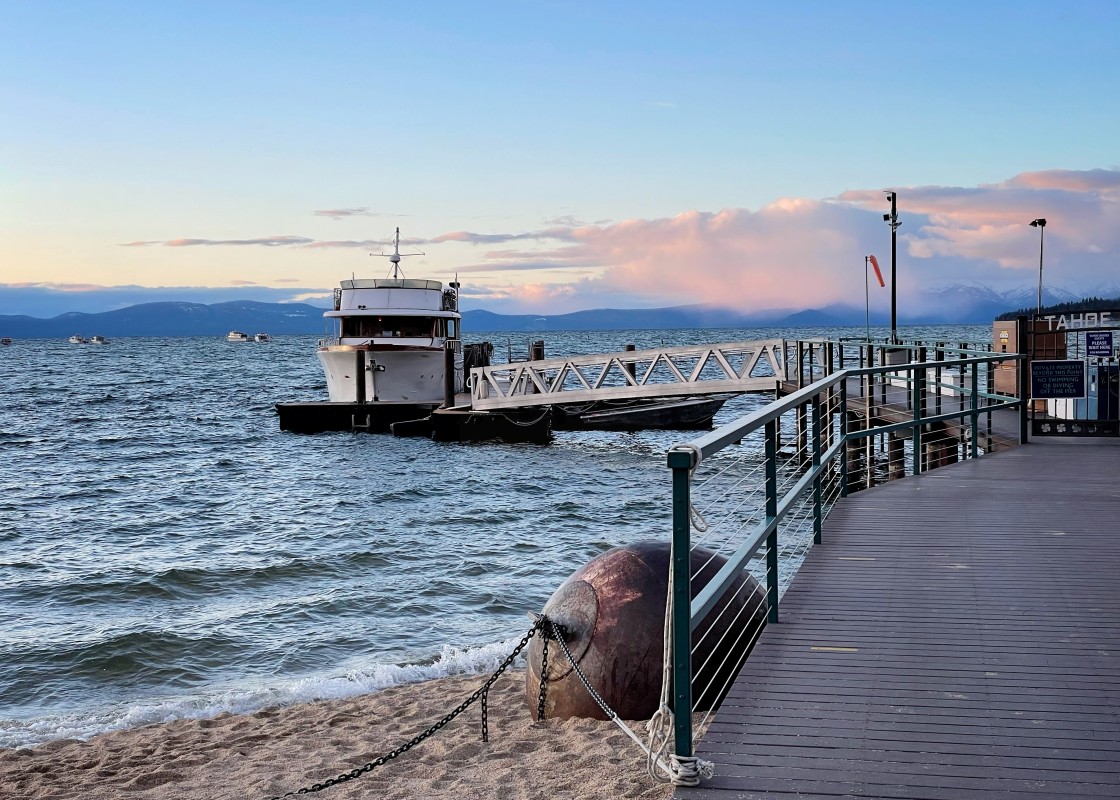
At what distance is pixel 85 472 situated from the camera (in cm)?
2736

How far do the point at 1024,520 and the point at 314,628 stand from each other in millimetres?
7206

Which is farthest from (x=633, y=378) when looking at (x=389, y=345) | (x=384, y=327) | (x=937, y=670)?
(x=937, y=670)

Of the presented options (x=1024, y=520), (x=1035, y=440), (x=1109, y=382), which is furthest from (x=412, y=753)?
(x=1109, y=382)

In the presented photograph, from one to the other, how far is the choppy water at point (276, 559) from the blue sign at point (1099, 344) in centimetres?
682

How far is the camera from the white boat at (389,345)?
113 ft

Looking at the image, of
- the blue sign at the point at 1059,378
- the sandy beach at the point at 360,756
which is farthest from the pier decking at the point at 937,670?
the blue sign at the point at 1059,378

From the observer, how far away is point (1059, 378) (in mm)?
13242

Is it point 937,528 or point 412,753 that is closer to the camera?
point 412,753

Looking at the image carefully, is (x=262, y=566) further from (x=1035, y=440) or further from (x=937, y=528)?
(x=1035, y=440)

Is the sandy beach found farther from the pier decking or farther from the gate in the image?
the gate

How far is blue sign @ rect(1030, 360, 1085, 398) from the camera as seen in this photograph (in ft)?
43.2

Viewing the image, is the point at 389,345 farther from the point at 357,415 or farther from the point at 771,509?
the point at 771,509

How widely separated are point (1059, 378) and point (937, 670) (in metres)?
9.66

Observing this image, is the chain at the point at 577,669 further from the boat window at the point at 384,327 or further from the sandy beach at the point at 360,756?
the boat window at the point at 384,327
